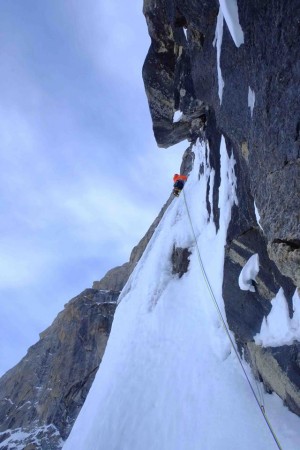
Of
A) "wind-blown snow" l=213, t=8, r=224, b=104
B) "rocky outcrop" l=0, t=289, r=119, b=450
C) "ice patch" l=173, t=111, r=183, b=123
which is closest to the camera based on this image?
"wind-blown snow" l=213, t=8, r=224, b=104

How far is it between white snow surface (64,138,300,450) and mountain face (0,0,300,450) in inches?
1.4

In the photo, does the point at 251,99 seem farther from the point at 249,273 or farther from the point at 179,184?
the point at 179,184

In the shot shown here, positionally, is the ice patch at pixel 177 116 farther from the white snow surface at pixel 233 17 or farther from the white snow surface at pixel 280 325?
the white snow surface at pixel 280 325

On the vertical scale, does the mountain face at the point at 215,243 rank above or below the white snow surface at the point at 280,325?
above

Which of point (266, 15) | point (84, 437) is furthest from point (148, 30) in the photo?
point (84, 437)

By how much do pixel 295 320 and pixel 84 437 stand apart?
259 inches

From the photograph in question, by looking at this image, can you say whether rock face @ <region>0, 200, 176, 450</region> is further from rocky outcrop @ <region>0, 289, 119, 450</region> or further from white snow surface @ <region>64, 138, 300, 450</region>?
white snow surface @ <region>64, 138, 300, 450</region>

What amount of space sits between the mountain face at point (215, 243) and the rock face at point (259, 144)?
2cm

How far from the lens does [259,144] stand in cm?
534

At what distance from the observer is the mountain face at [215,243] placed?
4.78 meters

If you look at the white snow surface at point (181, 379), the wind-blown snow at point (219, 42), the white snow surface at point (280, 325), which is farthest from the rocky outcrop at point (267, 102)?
the white snow surface at point (181, 379)

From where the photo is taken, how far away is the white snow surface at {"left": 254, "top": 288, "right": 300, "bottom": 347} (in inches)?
216

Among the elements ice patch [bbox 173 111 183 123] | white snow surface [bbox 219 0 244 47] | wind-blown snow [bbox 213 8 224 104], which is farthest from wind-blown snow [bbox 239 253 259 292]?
→ ice patch [bbox 173 111 183 123]

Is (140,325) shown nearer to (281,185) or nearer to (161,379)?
(161,379)
